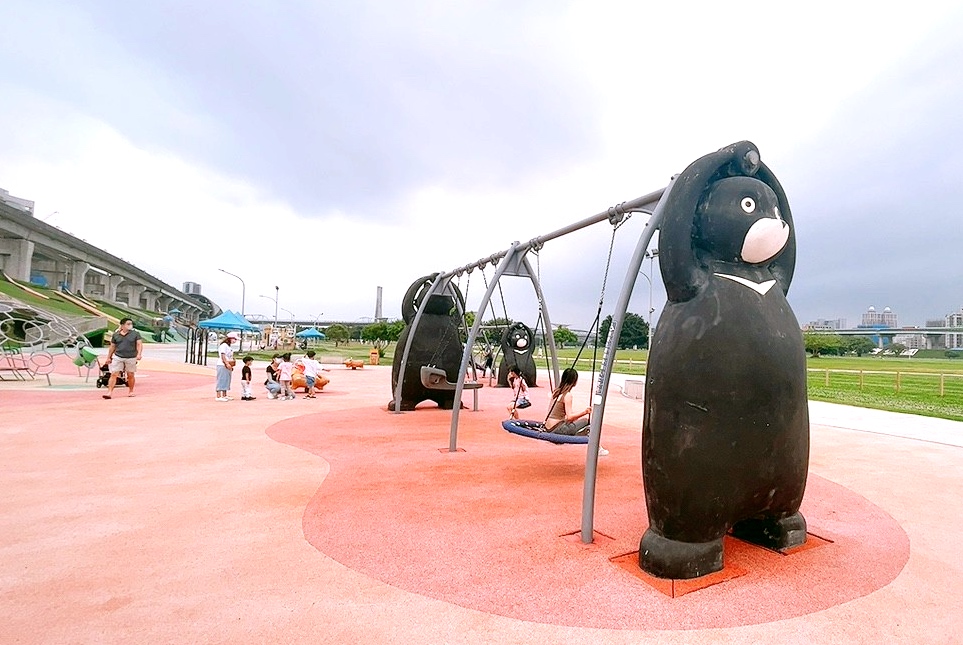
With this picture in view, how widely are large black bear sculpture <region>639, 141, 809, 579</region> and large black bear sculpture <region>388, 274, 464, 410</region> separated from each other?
754 cm

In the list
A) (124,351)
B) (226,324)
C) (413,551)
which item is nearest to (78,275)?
(226,324)

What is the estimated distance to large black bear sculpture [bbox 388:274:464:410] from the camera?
11.2m

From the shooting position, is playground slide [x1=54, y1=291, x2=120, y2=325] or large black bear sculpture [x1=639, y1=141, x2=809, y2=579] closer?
large black bear sculpture [x1=639, y1=141, x2=809, y2=579]

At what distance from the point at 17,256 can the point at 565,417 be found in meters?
62.8

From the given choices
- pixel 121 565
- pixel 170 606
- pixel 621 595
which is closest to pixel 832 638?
pixel 621 595

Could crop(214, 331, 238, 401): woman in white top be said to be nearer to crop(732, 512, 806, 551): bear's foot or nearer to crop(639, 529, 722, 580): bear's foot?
crop(639, 529, 722, 580): bear's foot

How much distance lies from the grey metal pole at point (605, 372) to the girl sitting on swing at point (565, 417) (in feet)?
5.15

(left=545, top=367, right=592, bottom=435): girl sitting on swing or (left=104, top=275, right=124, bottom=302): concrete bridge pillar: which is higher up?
(left=104, top=275, right=124, bottom=302): concrete bridge pillar

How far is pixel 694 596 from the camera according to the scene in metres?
3.31

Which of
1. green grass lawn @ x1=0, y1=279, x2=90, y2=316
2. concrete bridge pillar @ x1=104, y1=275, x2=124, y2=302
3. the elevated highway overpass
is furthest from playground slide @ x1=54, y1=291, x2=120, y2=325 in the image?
concrete bridge pillar @ x1=104, y1=275, x2=124, y2=302

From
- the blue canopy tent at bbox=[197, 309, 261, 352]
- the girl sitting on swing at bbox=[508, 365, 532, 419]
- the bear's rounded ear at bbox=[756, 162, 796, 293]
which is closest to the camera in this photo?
the bear's rounded ear at bbox=[756, 162, 796, 293]

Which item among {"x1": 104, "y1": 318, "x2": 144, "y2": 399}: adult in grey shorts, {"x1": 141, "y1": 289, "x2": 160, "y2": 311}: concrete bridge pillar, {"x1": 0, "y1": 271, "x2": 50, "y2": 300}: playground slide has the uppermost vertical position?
{"x1": 141, "y1": 289, "x2": 160, "y2": 311}: concrete bridge pillar

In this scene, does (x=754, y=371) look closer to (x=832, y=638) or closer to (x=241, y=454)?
(x=832, y=638)

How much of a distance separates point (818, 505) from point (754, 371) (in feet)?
8.87
